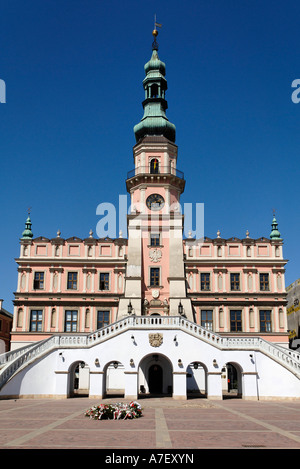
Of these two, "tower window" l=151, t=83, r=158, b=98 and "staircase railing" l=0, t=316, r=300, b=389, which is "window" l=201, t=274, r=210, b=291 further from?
"tower window" l=151, t=83, r=158, b=98

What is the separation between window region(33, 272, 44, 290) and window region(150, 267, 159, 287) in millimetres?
12734

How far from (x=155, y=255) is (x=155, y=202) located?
5.90 metres

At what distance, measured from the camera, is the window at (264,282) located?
51.8 m

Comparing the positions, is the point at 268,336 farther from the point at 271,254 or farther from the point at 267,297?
the point at 271,254

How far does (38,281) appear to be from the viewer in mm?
52000

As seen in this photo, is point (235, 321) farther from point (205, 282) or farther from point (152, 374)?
point (152, 374)

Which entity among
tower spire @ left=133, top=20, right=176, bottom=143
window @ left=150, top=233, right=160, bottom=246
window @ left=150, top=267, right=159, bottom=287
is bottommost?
window @ left=150, top=267, right=159, bottom=287

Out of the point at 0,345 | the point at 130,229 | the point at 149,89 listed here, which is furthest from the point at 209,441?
the point at 0,345

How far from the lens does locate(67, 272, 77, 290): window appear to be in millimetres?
52112

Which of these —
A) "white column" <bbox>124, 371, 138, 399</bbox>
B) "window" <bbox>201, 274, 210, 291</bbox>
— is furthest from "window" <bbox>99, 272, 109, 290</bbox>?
"white column" <bbox>124, 371, 138, 399</bbox>

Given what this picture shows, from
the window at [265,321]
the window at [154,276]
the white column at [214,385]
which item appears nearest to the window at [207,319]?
the window at [265,321]

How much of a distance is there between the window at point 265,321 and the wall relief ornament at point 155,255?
12.8m

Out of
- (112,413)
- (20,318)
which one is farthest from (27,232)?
(112,413)
